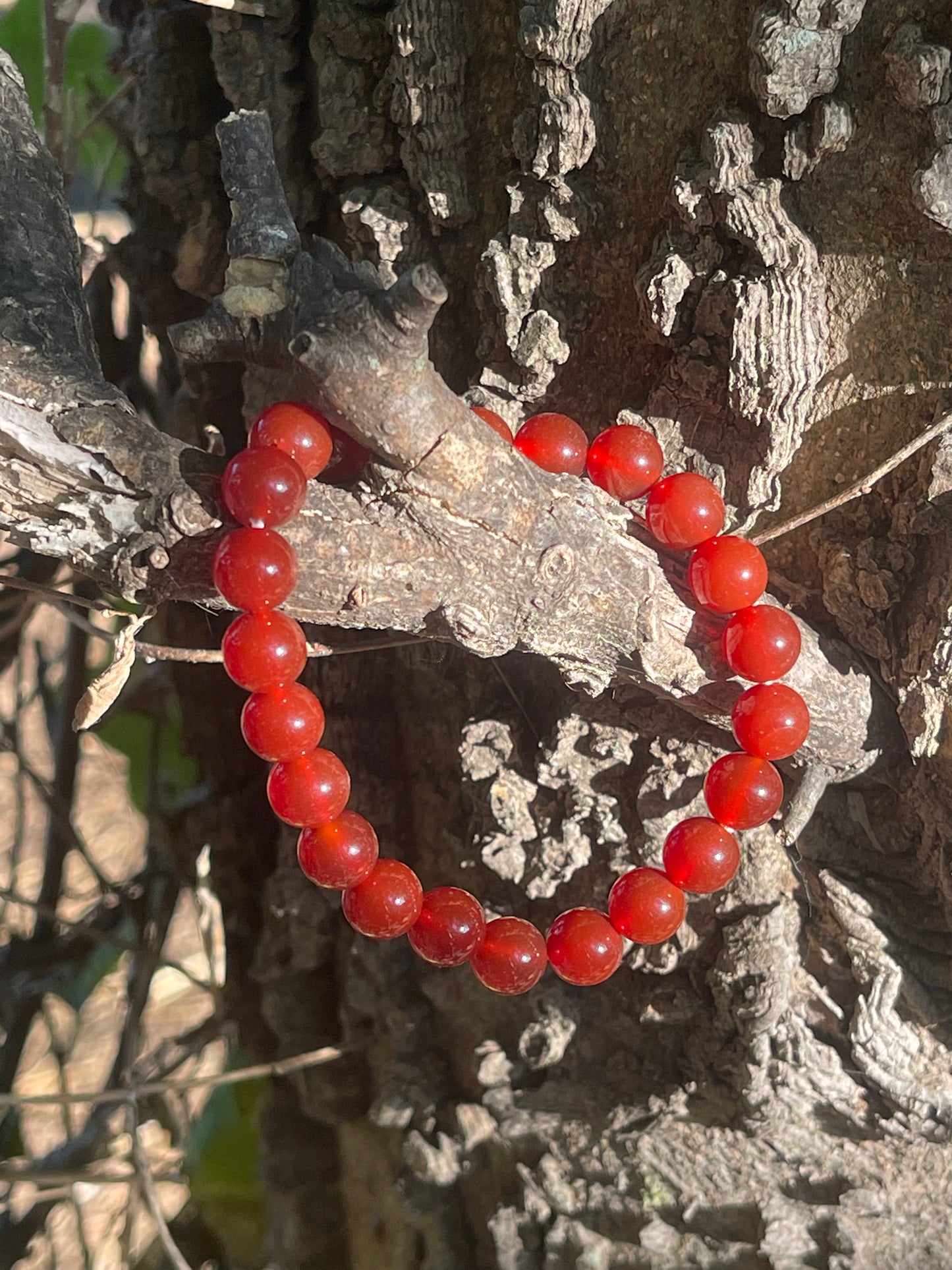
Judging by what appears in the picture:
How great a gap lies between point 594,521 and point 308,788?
14.7 inches

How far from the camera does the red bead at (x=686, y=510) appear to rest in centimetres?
102

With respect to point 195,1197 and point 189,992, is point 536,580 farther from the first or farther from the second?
point 189,992

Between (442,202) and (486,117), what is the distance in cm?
10

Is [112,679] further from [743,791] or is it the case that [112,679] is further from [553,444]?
[743,791]

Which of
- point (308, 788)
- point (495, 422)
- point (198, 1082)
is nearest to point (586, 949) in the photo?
point (308, 788)

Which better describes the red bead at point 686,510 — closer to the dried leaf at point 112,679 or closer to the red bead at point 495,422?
the red bead at point 495,422

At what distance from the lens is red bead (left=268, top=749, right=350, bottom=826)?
3.44ft


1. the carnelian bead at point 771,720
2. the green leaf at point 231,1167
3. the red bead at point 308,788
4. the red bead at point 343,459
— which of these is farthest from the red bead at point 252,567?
the green leaf at point 231,1167

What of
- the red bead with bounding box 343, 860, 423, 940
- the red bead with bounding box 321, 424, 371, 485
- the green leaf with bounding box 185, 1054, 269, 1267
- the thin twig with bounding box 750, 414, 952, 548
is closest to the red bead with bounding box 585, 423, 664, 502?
the thin twig with bounding box 750, 414, 952, 548

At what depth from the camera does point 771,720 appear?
3.38 ft

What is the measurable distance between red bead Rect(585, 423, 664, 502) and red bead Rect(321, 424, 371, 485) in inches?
9.3

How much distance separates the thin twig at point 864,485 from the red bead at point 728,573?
6cm

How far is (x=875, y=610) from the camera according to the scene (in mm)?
1092

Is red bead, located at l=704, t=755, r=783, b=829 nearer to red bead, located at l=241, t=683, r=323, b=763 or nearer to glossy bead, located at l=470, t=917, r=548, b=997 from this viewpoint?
glossy bead, located at l=470, t=917, r=548, b=997
